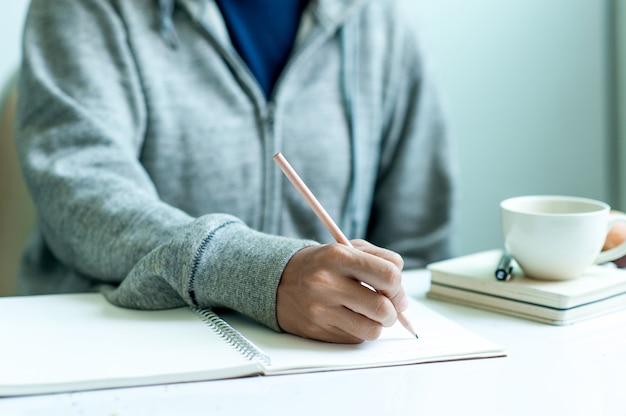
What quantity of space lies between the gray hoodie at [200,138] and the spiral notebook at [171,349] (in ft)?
0.21

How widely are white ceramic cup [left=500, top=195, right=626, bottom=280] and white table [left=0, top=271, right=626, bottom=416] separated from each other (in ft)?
0.39

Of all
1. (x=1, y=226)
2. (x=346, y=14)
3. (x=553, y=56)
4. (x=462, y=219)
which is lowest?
(x=462, y=219)

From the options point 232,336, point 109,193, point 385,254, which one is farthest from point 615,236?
point 109,193

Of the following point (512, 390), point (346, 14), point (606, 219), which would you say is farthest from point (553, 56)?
point (512, 390)

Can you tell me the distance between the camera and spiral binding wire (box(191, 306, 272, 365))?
0.62 meters

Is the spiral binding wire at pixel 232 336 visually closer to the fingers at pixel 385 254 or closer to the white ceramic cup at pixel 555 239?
the fingers at pixel 385 254

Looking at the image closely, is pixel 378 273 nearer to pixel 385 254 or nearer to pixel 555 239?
pixel 385 254

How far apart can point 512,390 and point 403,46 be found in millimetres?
819

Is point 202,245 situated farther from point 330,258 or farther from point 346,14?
point 346,14

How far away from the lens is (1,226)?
122cm

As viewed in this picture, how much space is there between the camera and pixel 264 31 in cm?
119

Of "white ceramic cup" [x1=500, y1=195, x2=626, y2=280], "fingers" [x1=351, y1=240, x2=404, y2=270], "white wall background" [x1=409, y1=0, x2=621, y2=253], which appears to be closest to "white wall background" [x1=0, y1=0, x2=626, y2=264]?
"white wall background" [x1=409, y1=0, x2=621, y2=253]

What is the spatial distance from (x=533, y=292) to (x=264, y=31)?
62 cm

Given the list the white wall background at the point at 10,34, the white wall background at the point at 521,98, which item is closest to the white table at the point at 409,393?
the white wall background at the point at 10,34
